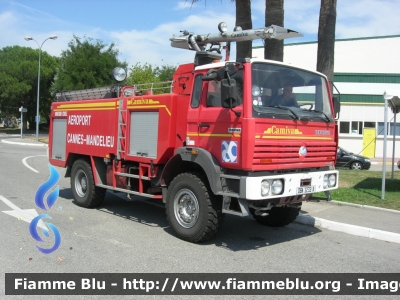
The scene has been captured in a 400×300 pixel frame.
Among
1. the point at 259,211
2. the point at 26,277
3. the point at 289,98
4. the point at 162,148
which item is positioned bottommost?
the point at 26,277

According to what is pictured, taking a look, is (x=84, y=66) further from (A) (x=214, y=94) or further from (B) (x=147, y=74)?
(A) (x=214, y=94)

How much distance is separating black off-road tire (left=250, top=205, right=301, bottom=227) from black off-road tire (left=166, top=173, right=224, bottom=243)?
1.35m

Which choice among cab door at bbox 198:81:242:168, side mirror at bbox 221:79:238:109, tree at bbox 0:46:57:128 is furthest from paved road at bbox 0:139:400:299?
tree at bbox 0:46:57:128

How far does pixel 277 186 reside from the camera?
5.58 metres

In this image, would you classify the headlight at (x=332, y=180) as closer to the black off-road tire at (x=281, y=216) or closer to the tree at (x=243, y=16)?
the black off-road tire at (x=281, y=216)

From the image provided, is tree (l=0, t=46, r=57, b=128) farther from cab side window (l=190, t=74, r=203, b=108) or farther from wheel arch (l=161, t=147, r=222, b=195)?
cab side window (l=190, t=74, r=203, b=108)

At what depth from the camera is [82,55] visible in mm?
37375

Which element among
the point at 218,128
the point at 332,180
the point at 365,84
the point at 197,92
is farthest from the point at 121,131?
the point at 365,84

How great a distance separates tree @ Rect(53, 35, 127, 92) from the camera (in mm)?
36625

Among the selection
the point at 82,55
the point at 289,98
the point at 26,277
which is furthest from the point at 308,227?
the point at 82,55

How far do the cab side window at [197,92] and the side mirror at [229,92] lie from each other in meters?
0.86

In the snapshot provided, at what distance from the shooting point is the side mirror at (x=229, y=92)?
539 centimetres

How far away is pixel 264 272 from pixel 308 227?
8.89ft

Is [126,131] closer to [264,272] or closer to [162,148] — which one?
[162,148]
